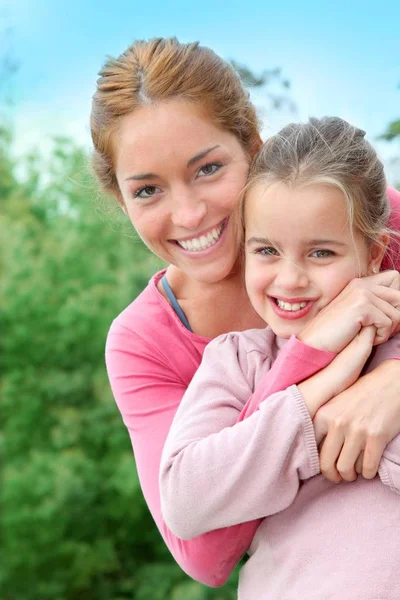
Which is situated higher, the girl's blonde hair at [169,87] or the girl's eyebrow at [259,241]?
the girl's blonde hair at [169,87]

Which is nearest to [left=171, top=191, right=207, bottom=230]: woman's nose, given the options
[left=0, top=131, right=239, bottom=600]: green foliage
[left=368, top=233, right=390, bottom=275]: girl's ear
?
[left=368, top=233, right=390, bottom=275]: girl's ear

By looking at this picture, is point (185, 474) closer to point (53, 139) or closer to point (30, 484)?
point (30, 484)

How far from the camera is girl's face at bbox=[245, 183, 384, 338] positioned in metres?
1.60

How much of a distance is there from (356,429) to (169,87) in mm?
819

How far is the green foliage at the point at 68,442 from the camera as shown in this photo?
23.5ft

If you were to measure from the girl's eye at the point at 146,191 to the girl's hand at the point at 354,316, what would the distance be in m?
0.49

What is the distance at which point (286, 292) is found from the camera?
5.34 ft

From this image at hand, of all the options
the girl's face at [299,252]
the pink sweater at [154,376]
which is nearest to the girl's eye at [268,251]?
the girl's face at [299,252]

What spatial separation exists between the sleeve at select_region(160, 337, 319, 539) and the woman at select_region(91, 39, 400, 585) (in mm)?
154

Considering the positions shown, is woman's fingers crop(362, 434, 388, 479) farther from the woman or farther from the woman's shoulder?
the woman's shoulder

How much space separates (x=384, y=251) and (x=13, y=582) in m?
6.75

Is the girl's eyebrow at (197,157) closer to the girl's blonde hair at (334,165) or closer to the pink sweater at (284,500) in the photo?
the girl's blonde hair at (334,165)

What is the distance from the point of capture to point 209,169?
1878mm

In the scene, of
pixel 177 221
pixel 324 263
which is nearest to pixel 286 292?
pixel 324 263
